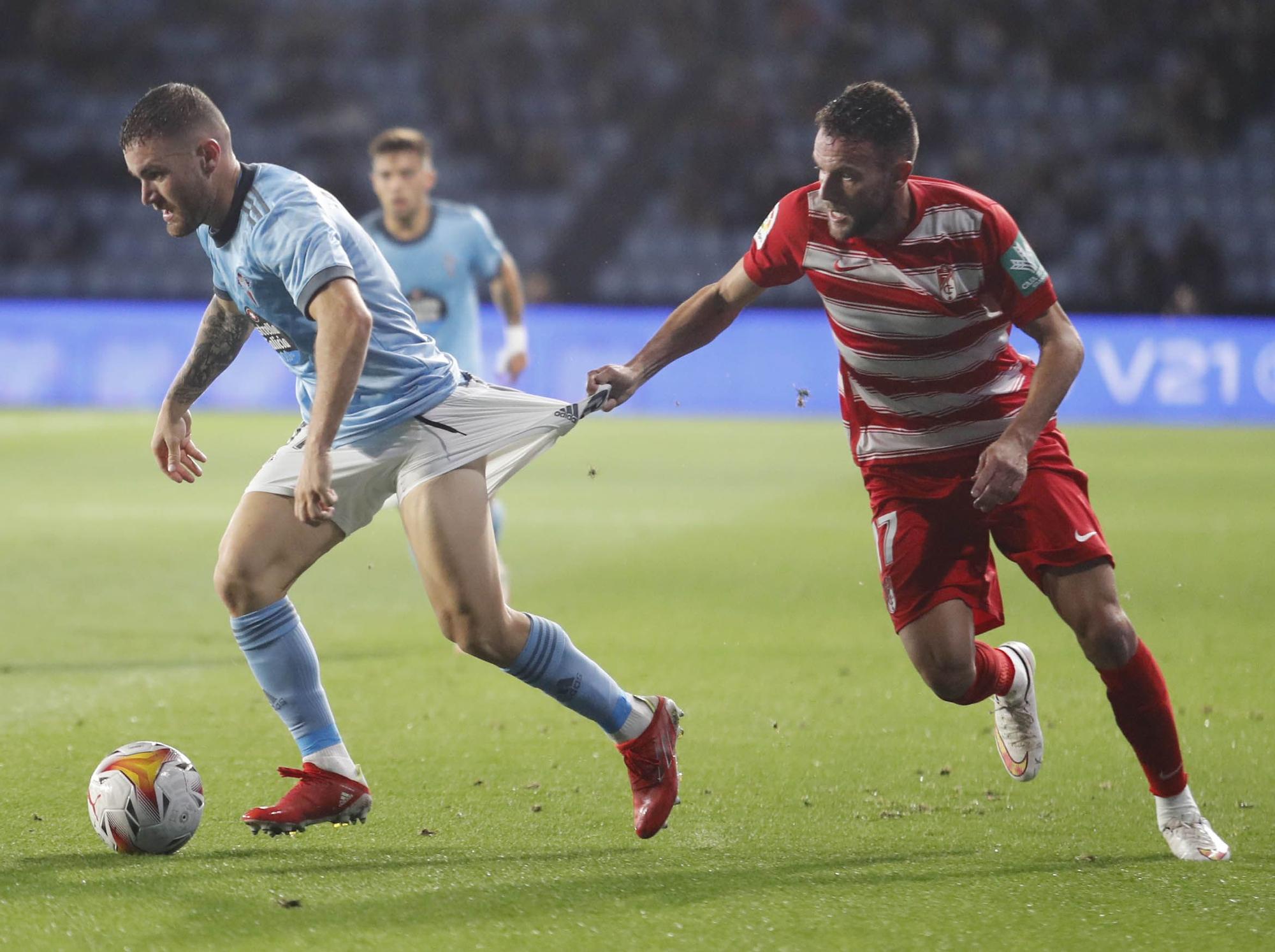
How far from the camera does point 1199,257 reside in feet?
60.7

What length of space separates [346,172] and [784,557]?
1412 centimetres

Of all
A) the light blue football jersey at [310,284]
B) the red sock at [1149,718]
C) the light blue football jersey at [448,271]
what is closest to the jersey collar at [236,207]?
the light blue football jersey at [310,284]

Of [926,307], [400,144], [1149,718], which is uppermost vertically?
[400,144]

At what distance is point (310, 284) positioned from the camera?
374 centimetres

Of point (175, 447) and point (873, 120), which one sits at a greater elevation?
point (873, 120)

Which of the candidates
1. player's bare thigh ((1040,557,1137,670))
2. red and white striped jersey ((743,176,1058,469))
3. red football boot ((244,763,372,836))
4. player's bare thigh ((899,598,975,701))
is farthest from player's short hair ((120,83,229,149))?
player's bare thigh ((1040,557,1137,670))

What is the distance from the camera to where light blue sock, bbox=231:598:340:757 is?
404 cm

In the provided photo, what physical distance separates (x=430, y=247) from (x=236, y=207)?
11.9ft

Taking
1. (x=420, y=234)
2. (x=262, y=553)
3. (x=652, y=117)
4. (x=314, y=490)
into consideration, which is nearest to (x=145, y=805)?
(x=262, y=553)

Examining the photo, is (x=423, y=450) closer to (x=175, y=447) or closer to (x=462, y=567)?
(x=462, y=567)

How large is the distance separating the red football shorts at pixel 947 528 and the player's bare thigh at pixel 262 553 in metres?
1.41

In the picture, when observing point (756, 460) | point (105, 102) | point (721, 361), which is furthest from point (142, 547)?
point (105, 102)

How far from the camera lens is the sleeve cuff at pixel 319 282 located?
12.2 feet

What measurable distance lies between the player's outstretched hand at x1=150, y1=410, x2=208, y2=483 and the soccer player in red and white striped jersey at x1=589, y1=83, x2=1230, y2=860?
43.1 inches
